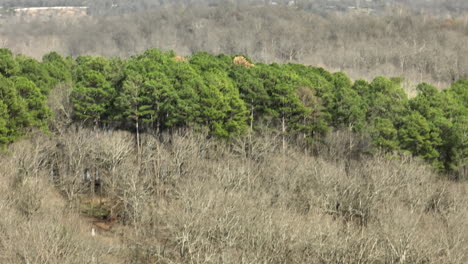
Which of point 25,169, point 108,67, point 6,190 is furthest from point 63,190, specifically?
point 108,67

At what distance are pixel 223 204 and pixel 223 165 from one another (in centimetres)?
792

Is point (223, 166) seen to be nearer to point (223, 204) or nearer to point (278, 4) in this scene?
point (223, 204)

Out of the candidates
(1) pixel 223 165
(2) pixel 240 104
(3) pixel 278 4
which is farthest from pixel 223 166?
(3) pixel 278 4

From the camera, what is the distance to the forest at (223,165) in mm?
18578

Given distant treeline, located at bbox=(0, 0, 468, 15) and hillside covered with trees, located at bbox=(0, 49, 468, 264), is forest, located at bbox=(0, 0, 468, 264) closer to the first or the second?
hillside covered with trees, located at bbox=(0, 49, 468, 264)

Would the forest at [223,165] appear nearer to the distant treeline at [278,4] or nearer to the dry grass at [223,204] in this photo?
the dry grass at [223,204]

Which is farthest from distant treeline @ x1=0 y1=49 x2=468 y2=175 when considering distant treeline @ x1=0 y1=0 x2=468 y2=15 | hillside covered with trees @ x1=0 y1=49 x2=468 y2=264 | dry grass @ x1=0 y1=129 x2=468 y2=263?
distant treeline @ x1=0 y1=0 x2=468 y2=15

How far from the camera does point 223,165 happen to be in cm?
2923

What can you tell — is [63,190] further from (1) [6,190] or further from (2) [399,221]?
(2) [399,221]

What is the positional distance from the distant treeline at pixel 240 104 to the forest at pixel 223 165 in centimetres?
12

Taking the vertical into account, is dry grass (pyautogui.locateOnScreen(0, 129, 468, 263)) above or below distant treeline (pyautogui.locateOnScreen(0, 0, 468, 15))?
below

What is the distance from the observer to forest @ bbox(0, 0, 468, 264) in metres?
18.6

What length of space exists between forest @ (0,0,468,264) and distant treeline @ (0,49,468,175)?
12 centimetres

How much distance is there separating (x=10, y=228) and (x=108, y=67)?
23881 mm
